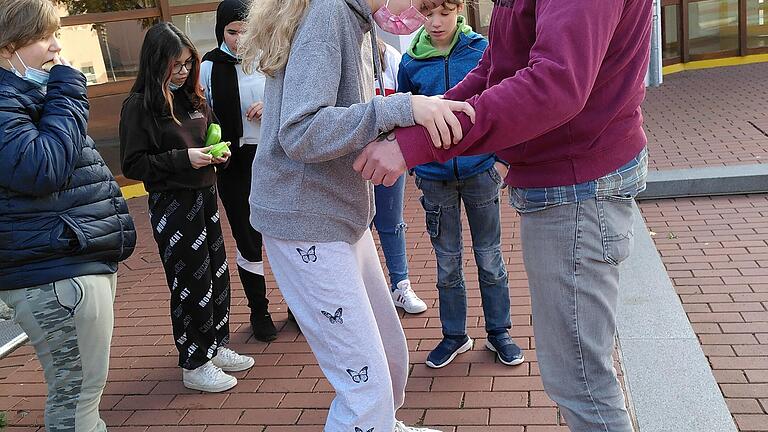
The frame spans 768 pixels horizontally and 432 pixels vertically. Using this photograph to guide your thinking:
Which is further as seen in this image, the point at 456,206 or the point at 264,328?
the point at 264,328

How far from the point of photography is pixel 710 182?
22.0 feet

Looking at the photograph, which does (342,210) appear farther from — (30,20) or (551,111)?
(30,20)

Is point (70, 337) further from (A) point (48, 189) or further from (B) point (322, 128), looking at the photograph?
(B) point (322, 128)

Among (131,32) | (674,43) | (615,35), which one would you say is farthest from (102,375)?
(674,43)

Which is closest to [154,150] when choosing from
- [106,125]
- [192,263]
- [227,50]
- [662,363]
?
[192,263]

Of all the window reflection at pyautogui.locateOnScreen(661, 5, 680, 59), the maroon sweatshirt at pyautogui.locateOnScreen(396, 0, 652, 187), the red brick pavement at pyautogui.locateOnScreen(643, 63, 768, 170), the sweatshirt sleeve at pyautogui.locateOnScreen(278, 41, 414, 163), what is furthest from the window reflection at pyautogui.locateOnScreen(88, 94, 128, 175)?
the window reflection at pyautogui.locateOnScreen(661, 5, 680, 59)

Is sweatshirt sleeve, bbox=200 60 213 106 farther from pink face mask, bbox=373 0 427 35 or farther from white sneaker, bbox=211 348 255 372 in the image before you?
pink face mask, bbox=373 0 427 35

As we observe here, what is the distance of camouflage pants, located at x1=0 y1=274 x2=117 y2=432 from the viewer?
8.36ft

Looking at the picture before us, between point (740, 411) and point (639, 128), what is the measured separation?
1659 mm

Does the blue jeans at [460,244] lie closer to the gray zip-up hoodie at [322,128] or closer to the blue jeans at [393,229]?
the blue jeans at [393,229]

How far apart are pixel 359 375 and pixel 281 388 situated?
153cm

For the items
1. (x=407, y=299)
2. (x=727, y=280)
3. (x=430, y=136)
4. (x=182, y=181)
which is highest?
(x=430, y=136)

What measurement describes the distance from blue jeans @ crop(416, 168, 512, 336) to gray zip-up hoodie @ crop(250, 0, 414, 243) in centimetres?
129

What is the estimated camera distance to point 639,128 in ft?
6.95
